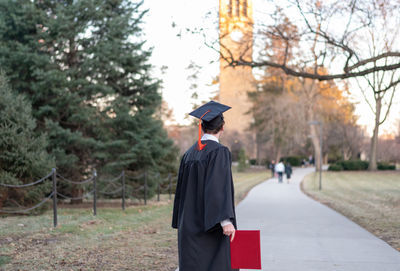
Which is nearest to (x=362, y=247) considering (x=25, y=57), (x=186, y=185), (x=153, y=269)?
(x=153, y=269)

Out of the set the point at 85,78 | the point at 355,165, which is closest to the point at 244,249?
the point at 85,78

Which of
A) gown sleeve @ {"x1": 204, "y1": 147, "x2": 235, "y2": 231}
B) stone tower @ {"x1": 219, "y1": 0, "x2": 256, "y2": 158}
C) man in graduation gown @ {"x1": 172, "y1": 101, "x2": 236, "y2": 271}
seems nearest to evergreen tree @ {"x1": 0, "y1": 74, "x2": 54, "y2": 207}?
stone tower @ {"x1": 219, "y1": 0, "x2": 256, "y2": 158}

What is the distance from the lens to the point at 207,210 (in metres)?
3.73

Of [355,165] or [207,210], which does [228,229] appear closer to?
[207,210]

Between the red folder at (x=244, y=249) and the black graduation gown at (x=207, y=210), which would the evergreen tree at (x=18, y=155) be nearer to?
the black graduation gown at (x=207, y=210)

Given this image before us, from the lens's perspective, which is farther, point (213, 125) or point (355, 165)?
point (355, 165)

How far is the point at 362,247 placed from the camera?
763 centimetres

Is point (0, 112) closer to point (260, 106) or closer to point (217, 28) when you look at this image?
point (217, 28)

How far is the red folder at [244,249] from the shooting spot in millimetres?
3816

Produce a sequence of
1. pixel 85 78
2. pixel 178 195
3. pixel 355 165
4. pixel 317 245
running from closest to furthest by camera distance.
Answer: pixel 178 195 < pixel 317 245 < pixel 85 78 < pixel 355 165

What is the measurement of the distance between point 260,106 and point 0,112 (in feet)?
144

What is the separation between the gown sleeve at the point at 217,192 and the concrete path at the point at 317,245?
2.72 meters

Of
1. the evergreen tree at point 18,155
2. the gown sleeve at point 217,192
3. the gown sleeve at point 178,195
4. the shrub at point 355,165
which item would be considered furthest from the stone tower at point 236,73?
the shrub at point 355,165

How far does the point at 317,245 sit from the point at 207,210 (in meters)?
4.70
